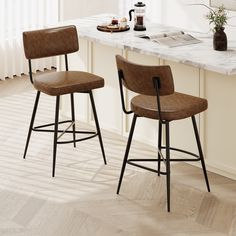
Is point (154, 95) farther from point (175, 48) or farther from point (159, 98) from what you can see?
point (175, 48)

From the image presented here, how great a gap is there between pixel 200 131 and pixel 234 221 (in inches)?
34.0

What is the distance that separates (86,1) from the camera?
7.50 metres

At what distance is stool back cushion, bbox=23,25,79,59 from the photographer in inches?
196

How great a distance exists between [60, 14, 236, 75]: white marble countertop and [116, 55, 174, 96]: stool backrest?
0.47 metres

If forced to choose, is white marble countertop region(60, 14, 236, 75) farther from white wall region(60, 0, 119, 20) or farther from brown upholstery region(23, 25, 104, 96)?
white wall region(60, 0, 119, 20)

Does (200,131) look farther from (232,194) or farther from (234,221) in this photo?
(234,221)

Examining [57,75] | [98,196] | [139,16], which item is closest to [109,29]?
[139,16]

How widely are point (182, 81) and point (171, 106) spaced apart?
624 mm

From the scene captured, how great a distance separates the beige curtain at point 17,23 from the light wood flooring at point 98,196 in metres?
1.67

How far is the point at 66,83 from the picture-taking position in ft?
15.9

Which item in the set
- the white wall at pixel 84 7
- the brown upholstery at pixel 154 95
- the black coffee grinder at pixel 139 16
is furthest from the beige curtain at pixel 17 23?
the brown upholstery at pixel 154 95

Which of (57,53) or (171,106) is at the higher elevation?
(57,53)

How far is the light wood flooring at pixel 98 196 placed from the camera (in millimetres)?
4102

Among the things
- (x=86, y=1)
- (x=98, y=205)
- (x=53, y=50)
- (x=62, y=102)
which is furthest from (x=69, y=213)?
(x=86, y=1)
